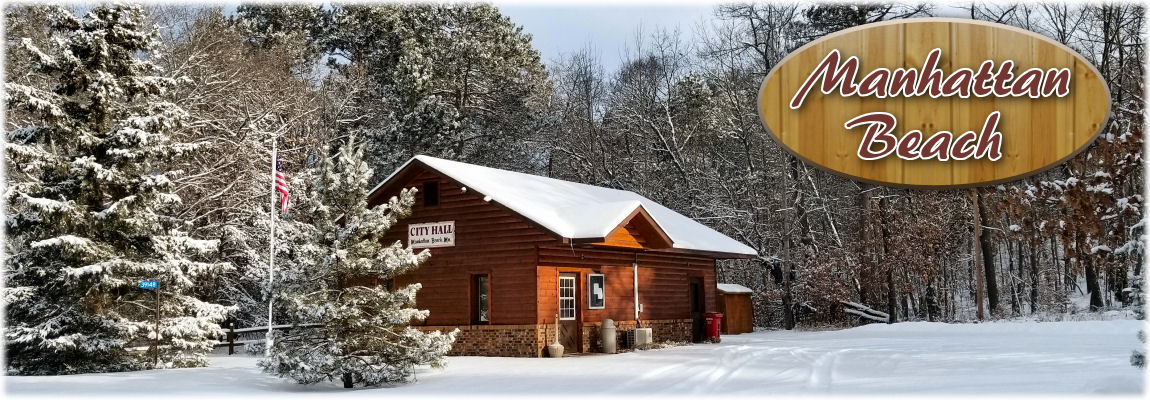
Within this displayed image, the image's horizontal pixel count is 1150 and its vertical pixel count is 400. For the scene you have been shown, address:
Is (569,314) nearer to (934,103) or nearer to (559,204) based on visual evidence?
(559,204)

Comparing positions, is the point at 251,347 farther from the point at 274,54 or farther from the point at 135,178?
the point at 274,54

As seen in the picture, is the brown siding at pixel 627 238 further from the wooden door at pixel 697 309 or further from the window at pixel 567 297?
the wooden door at pixel 697 309

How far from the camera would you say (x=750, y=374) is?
51.7 ft

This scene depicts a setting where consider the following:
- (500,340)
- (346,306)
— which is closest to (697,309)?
(500,340)

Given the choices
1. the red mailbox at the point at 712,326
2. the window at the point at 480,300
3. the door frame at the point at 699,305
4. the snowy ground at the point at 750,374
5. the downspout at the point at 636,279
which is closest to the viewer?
the snowy ground at the point at 750,374

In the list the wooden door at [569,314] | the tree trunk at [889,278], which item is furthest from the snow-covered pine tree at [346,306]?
the tree trunk at [889,278]

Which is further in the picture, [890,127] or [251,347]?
[251,347]

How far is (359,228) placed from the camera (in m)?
14.9

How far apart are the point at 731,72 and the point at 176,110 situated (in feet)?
80.8

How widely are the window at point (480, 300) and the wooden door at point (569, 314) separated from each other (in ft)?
5.37

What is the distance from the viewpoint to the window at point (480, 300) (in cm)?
2191

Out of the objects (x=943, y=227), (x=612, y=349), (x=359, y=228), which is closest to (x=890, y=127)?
(x=359, y=228)

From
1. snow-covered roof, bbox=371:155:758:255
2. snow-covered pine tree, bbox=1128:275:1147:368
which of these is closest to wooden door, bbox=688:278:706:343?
snow-covered roof, bbox=371:155:758:255

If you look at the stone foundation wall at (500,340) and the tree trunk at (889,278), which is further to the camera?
the tree trunk at (889,278)
